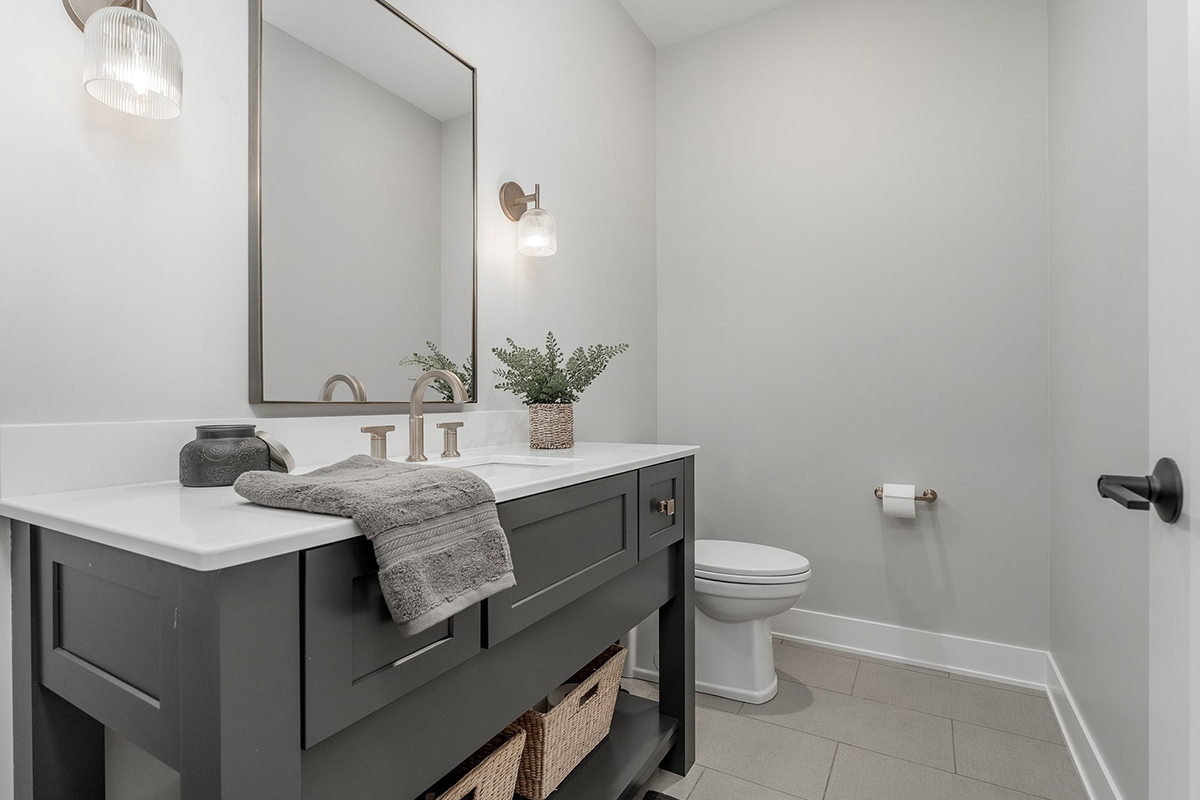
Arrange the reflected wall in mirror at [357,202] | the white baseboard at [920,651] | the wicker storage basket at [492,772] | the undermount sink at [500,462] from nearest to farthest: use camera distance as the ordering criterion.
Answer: the wicker storage basket at [492,772] → the reflected wall in mirror at [357,202] → the undermount sink at [500,462] → the white baseboard at [920,651]

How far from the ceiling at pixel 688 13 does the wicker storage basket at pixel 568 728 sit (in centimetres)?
258

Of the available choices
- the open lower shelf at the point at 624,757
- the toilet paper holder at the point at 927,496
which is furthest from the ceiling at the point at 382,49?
the toilet paper holder at the point at 927,496

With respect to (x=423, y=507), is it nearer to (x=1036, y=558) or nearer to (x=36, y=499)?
(x=36, y=499)

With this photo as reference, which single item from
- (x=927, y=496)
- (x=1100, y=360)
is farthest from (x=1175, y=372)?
(x=927, y=496)

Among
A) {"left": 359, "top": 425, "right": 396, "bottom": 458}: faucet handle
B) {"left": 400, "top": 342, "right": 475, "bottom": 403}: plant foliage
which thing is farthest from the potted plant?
{"left": 359, "top": 425, "right": 396, "bottom": 458}: faucet handle

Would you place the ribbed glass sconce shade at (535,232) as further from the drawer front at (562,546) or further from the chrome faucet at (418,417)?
the drawer front at (562,546)

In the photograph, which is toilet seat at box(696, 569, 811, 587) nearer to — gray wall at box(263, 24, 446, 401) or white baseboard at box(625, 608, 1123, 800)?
white baseboard at box(625, 608, 1123, 800)

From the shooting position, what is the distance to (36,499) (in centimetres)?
86

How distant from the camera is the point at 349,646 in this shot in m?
0.73

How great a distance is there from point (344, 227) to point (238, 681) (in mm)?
1070

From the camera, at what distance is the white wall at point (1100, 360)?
4.17 feet

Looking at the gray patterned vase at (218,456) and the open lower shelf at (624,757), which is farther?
the open lower shelf at (624,757)

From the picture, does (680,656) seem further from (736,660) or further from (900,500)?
(900,500)

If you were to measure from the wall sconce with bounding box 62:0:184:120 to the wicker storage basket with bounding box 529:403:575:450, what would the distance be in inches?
41.1
